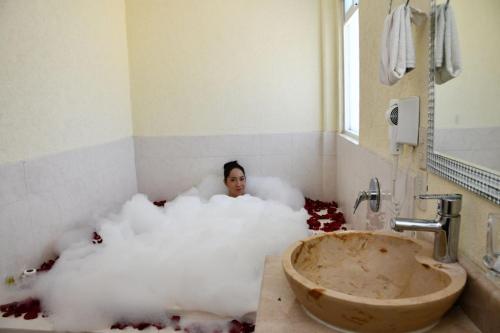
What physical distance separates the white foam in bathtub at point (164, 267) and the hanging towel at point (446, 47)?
1305mm

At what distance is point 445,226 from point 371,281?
0.89ft

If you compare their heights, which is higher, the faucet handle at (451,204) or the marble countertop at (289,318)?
the faucet handle at (451,204)

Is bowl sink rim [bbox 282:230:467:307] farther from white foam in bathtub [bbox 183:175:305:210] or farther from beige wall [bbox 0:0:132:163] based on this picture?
white foam in bathtub [bbox 183:175:305:210]

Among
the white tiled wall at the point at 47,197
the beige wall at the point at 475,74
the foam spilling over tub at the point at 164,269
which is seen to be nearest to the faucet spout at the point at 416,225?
the beige wall at the point at 475,74

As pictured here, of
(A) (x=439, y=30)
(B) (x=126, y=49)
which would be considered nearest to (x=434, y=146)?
(A) (x=439, y=30)

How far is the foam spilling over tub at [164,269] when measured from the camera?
1791mm

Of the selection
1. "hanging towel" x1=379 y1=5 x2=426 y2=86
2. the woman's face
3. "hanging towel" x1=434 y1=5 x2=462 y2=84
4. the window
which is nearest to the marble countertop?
"hanging towel" x1=434 y1=5 x2=462 y2=84

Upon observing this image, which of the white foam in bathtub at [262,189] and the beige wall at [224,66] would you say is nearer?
the beige wall at [224,66]

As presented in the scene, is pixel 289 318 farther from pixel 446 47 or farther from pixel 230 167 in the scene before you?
pixel 230 167

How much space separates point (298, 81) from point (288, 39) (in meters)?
0.39

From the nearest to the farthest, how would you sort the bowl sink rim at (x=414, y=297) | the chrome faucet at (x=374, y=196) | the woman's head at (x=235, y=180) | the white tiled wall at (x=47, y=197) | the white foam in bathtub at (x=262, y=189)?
the bowl sink rim at (x=414, y=297) → the chrome faucet at (x=374, y=196) → the white tiled wall at (x=47, y=197) → the woman's head at (x=235, y=180) → the white foam in bathtub at (x=262, y=189)

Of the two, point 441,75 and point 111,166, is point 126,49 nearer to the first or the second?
point 111,166

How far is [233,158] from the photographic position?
3625mm

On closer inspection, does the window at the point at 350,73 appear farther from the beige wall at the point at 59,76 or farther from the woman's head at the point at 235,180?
the beige wall at the point at 59,76
